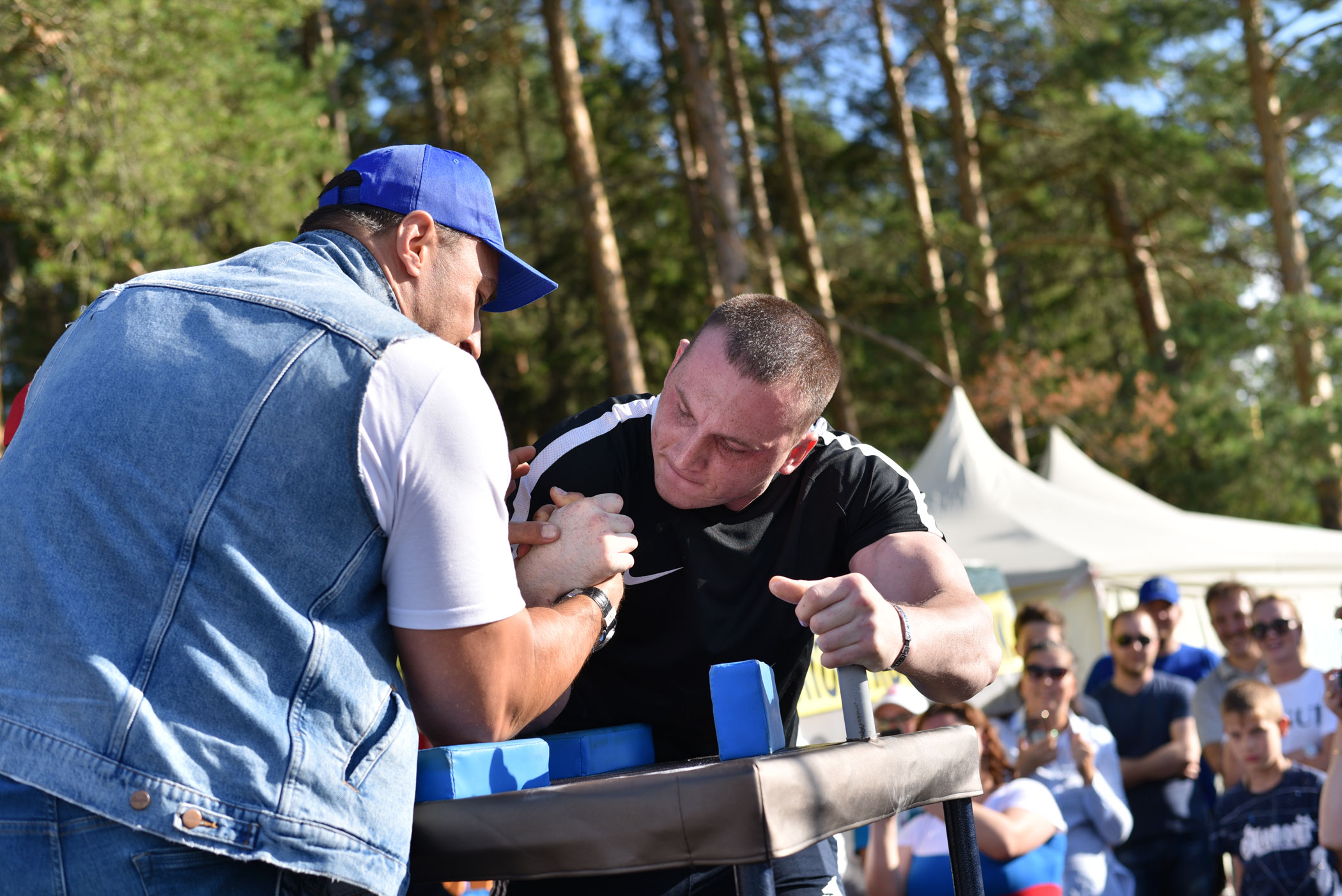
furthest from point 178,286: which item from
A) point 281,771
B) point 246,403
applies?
point 281,771

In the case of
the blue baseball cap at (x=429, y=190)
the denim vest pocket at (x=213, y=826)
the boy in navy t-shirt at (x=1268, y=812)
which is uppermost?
the blue baseball cap at (x=429, y=190)

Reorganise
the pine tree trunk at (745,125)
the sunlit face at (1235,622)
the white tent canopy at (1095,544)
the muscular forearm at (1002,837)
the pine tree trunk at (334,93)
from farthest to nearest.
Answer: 1. the pine tree trunk at (334,93)
2. the pine tree trunk at (745,125)
3. the white tent canopy at (1095,544)
4. the sunlit face at (1235,622)
5. the muscular forearm at (1002,837)

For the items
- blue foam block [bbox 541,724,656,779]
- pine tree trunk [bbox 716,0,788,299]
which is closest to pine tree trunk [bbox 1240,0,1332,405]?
pine tree trunk [bbox 716,0,788,299]

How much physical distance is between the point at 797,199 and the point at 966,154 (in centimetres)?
325

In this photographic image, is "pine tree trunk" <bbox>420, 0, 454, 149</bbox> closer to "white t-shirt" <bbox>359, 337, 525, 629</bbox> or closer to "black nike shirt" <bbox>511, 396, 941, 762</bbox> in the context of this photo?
"black nike shirt" <bbox>511, 396, 941, 762</bbox>

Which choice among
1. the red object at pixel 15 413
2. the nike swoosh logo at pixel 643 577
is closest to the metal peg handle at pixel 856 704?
the nike swoosh logo at pixel 643 577

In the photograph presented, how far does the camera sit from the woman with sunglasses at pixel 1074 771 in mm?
4957

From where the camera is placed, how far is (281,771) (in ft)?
4.22

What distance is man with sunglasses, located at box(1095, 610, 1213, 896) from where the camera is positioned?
5.70 meters

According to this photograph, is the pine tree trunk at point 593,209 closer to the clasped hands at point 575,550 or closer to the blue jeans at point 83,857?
the clasped hands at point 575,550

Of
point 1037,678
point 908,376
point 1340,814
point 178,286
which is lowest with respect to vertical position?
point 1340,814

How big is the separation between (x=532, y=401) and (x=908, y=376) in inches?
253

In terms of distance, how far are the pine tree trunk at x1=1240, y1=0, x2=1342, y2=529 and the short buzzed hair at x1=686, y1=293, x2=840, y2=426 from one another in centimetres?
1631

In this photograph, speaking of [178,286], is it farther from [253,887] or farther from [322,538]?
[253,887]
